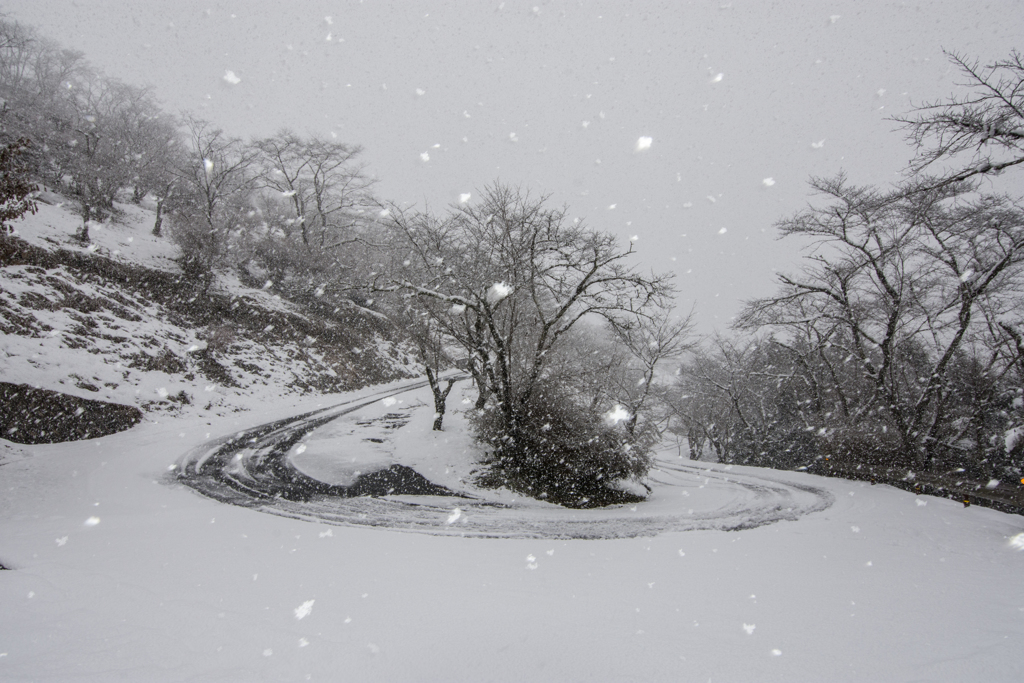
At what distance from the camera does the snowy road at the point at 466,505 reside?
7.34 meters

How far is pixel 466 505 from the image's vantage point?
28.7 ft

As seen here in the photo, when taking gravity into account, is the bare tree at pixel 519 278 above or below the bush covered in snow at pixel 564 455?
above

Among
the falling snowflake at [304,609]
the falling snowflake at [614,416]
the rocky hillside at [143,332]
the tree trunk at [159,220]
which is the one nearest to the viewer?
the falling snowflake at [304,609]

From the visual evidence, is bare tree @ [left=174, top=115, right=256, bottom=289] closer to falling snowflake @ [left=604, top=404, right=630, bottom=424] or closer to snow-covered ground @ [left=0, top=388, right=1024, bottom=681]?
snow-covered ground @ [left=0, top=388, right=1024, bottom=681]

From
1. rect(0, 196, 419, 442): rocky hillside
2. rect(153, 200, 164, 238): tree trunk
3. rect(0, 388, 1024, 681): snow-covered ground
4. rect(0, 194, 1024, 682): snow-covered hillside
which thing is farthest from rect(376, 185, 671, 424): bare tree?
rect(153, 200, 164, 238): tree trunk

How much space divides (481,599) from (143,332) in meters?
18.2

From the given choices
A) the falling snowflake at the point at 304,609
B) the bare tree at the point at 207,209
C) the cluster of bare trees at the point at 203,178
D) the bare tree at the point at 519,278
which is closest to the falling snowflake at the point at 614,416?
the bare tree at the point at 519,278

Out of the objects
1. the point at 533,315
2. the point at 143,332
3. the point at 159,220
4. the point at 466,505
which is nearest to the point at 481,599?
the point at 466,505

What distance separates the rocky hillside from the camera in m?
12.6

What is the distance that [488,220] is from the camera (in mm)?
11047

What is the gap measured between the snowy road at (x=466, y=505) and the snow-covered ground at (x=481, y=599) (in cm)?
51

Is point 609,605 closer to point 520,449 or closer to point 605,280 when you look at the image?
point 520,449

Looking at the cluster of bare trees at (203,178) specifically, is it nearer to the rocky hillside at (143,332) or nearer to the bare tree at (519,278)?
the rocky hillside at (143,332)

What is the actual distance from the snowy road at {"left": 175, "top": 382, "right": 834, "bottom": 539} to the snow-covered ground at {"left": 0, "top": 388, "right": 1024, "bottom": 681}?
19.9 inches
